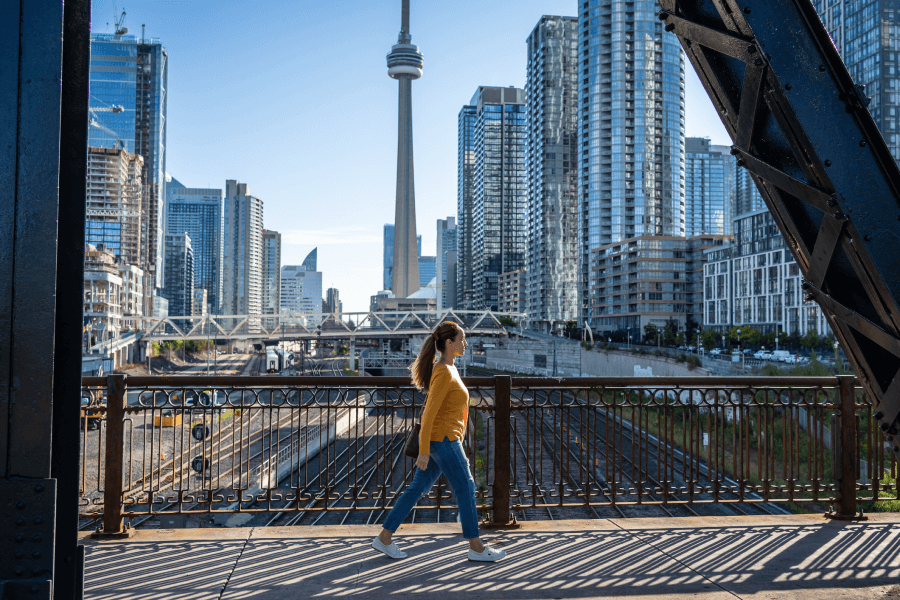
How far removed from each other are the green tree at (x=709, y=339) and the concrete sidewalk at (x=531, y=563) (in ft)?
254

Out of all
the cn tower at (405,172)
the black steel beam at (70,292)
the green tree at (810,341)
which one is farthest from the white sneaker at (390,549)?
the cn tower at (405,172)

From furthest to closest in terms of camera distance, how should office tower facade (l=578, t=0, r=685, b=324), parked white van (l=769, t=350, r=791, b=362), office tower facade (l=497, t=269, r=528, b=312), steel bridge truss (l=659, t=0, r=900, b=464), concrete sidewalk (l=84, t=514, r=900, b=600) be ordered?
office tower facade (l=497, t=269, r=528, b=312) < office tower facade (l=578, t=0, r=685, b=324) < parked white van (l=769, t=350, r=791, b=362) < concrete sidewalk (l=84, t=514, r=900, b=600) < steel bridge truss (l=659, t=0, r=900, b=464)

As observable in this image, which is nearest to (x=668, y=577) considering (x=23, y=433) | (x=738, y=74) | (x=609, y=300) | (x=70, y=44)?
(x=738, y=74)

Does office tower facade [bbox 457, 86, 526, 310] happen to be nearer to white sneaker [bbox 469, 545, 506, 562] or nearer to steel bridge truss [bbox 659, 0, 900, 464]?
white sneaker [bbox 469, 545, 506, 562]

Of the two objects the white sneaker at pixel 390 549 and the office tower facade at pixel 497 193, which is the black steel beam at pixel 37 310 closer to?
the white sneaker at pixel 390 549

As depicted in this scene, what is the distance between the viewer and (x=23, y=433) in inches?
75.7

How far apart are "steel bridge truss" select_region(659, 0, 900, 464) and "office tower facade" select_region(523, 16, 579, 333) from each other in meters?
125

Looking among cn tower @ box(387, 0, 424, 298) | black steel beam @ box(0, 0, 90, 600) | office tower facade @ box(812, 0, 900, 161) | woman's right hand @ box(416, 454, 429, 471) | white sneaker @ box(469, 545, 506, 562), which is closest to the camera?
black steel beam @ box(0, 0, 90, 600)

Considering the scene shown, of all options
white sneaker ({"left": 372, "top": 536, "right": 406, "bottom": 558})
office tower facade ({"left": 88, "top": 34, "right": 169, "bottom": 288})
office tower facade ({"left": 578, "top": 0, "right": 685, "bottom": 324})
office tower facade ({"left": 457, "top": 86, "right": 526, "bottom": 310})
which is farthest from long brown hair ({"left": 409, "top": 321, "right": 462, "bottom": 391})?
office tower facade ({"left": 457, "top": 86, "right": 526, "bottom": 310})

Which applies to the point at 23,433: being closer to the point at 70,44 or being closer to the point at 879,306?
the point at 70,44

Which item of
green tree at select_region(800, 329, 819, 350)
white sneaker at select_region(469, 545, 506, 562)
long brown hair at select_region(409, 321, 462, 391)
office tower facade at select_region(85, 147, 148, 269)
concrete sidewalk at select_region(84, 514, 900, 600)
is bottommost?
concrete sidewalk at select_region(84, 514, 900, 600)

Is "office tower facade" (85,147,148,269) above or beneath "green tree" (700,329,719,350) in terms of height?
above

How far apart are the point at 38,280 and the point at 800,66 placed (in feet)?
10.1

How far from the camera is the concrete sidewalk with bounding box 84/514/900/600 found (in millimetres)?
4016
